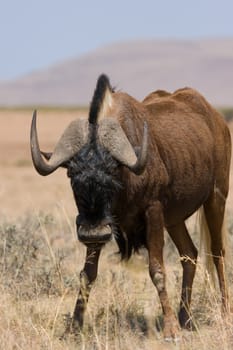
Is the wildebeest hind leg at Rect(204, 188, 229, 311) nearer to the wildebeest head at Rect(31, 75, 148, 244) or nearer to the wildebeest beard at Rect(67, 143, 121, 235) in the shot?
the wildebeest head at Rect(31, 75, 148, 244)

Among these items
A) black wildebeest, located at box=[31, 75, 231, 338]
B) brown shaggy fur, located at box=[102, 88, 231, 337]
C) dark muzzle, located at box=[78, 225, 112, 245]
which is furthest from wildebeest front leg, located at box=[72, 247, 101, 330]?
dark muzzle, located at box=[78, 225, 112, 245]

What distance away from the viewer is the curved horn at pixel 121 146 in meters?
6.81

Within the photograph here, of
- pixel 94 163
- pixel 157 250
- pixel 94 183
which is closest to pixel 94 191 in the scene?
pixel 94 183

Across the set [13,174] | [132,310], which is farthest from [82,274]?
[13,174]

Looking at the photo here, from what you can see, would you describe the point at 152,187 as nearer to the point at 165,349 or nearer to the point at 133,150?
the point at 133,150

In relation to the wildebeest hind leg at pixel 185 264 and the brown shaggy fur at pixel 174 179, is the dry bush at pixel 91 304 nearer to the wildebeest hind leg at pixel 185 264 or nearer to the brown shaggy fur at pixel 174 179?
the wildebeest hind leg at pixel 185 264

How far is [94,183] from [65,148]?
0.42 m

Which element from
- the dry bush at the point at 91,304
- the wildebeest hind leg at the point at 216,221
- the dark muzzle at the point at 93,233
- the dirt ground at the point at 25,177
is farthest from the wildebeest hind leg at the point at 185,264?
the dark muzzle at the point at 93,233

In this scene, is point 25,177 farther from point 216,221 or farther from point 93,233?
point 93,233

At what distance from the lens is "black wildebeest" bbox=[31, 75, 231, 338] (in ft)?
22.4

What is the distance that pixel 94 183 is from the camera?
22.2 ft

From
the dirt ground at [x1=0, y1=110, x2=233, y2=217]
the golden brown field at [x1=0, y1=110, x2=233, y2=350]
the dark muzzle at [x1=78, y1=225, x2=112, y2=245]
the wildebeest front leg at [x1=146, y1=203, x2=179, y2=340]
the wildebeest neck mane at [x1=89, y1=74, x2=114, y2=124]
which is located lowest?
the dirt ground at [x1=0, y1=110, x2=233, y2=217]

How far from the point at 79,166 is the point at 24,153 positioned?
28905 millimetres

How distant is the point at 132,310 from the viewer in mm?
8031
